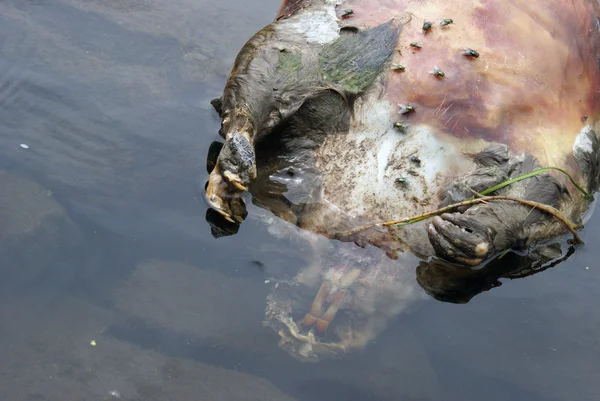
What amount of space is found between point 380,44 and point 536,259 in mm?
1457

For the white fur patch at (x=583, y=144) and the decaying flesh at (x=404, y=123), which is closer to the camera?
the decaying flesh at (x=404, y=123)

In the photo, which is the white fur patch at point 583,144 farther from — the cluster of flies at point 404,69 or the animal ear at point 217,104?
the animal ear at point 217,104

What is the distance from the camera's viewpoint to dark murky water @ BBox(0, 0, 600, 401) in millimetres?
3492

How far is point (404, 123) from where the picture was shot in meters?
4.11

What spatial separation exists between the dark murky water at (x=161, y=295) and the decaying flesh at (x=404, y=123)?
0.91ft

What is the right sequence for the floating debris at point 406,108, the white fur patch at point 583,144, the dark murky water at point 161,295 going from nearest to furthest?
the dark murky water at point 161,295
the floating debris at point 406,108
the white fur patch at point 583,144

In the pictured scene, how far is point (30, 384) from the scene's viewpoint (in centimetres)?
332

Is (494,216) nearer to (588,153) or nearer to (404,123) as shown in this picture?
(404,123)

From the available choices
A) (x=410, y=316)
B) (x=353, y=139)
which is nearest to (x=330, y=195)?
(x=353, y=139)

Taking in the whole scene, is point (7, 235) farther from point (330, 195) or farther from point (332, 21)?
point (332, 21)

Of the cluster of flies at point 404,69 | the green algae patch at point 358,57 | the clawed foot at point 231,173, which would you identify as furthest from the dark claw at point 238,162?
the cluster of flies at point 404,69

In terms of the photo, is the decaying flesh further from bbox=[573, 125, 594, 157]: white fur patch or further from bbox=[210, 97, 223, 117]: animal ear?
bbox=[210, 97, 223, 117]: animal ear

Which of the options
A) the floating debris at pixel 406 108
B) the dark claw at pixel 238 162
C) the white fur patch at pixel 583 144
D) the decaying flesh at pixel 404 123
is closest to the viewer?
the dark claw at pixel 238 162

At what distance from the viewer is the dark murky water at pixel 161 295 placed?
349 cm
